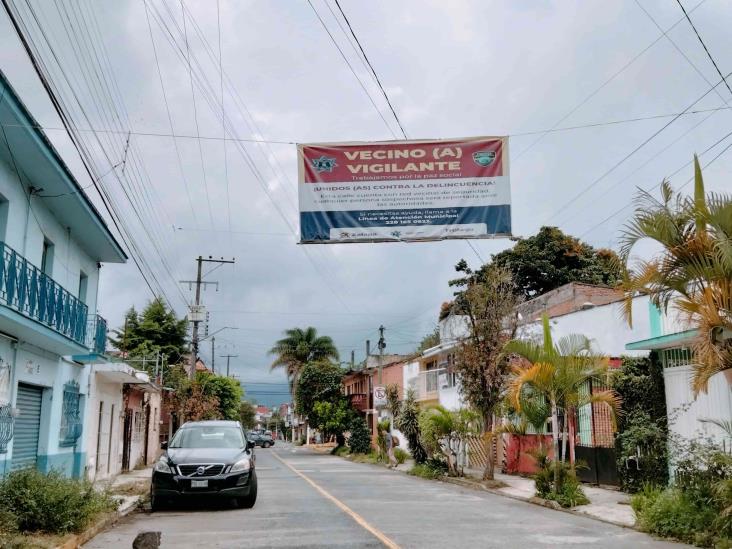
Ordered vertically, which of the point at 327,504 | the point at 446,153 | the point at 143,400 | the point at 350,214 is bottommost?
the point at 327,504

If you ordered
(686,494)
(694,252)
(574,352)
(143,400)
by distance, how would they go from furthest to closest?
(143,400), (574,352), (686,494), (694,252)

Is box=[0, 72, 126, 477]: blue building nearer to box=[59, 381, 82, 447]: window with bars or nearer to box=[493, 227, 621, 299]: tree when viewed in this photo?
box=[59, 381, 82, 447]: window with bars

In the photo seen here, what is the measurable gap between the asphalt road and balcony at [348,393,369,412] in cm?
3683

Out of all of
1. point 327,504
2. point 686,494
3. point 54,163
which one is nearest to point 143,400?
point 327,504

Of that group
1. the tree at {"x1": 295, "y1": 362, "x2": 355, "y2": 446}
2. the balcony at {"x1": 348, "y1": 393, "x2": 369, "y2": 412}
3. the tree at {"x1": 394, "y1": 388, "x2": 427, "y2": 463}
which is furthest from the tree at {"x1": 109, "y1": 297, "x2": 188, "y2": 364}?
the tree at {"x1": 394, "y1": 388, "x2": 427, "y2": 463}

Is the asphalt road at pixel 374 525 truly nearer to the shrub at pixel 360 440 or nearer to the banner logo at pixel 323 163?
the banner logo at pixel 323 163

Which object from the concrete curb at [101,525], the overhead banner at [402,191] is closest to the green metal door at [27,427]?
the concrete curb at [101,525]

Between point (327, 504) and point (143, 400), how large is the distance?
54.4 ft

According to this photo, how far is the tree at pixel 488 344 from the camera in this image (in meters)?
20.5

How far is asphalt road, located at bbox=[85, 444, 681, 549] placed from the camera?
10102 mm

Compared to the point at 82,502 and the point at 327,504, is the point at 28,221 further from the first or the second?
the point at 327,504

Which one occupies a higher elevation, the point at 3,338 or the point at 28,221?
the point at 28,221

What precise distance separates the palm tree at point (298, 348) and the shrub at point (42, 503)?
171 feet

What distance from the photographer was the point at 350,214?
37.5 ft
